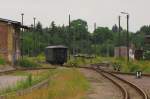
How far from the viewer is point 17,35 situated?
62.6 metres

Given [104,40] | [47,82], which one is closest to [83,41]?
[104,40]

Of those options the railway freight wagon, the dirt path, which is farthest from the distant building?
the dirt path

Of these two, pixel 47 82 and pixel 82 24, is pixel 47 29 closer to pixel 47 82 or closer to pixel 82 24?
pixel 82 24

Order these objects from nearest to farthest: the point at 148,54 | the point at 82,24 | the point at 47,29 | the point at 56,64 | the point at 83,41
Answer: the point at 56,64 → the point at 148,54 → the point at 83,41 → the point at 47,29 → the point at 82,24

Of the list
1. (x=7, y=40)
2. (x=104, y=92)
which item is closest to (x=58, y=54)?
(x=7, y=40)

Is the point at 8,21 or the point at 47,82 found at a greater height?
the point at 8,21

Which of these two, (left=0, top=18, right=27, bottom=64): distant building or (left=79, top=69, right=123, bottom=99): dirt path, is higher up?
(left=0, top=18, right=27, bottom=64): distant building

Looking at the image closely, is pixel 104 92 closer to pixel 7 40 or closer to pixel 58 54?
pixel 7 40

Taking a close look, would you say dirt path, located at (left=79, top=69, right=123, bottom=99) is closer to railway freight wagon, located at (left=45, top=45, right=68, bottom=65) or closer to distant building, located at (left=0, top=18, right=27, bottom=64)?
distant building, located at (left=0, top=18, right=27, bottom=64)

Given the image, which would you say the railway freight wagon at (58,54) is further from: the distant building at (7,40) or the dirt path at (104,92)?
the dirt path at (104,92)

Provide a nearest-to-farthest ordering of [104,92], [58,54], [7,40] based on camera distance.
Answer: [104,92], [7,40], [58,54]

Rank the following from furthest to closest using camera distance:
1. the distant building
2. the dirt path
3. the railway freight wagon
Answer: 1. the railway freight wagon
2. the distant building
3. the dirt path

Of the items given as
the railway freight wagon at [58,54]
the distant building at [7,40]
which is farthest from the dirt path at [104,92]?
the railway freight wagon at [58,54]

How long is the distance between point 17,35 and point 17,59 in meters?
3.17
